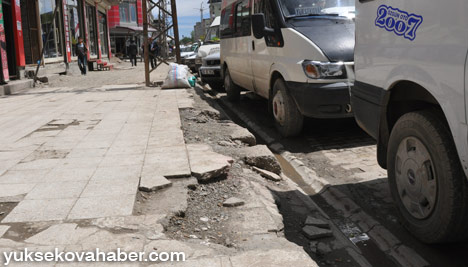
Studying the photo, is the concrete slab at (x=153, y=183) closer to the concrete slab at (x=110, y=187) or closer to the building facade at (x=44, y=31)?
the concrete slab at (x=110, y=187)

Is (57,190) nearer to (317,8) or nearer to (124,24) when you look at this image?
(317,8)

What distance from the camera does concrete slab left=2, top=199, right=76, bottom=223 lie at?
313 centimetres

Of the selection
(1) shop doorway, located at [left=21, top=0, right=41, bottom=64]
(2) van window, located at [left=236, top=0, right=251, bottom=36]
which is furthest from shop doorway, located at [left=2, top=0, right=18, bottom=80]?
(2) van window, located at [left=236, top=0, right=251, bottom=36]

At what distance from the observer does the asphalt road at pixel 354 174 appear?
304cm

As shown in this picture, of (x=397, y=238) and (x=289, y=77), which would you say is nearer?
(x=397, y=238)

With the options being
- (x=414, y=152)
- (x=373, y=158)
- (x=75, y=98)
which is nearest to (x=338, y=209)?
(x=414, y=152)

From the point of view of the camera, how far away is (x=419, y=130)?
2.90 metres

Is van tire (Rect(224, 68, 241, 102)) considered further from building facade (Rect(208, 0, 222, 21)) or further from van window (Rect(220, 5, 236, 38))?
building facade (Rect(208, 0, 222, 21))

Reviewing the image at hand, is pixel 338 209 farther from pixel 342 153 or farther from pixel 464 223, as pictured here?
pixel 342 153

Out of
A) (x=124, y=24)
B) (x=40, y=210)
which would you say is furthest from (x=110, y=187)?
(x=124, y=24)

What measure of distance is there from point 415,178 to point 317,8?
4.04m

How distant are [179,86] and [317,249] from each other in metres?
9.71

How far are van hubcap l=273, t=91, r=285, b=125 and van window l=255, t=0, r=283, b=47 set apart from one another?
75 cm

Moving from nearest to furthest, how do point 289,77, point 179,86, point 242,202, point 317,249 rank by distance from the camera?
point 317,249, point 242,202, point 289,77, point 179,86
